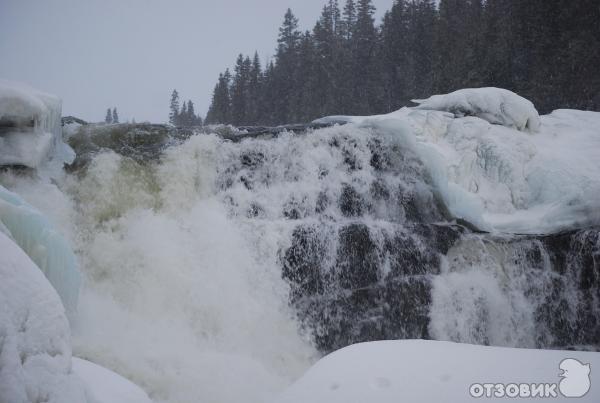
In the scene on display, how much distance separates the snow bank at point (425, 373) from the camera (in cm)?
219

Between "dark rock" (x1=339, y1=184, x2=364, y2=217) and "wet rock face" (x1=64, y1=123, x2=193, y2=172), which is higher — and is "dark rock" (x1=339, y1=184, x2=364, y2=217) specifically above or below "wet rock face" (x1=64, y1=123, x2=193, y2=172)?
below

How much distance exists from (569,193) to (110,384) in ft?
21.3

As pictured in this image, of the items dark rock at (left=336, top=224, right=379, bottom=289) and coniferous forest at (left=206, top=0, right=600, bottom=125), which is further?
coniferous forest at (left=206, top=0, right=600, bottom=125)

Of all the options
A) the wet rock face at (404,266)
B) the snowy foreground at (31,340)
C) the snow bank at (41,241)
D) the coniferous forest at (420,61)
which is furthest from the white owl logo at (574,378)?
the coniferous forest at (420,61)

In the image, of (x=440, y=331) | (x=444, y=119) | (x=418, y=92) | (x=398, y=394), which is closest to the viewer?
(x=398, y=394)

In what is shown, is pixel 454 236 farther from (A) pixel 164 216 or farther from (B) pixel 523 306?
(A) pixel 164 216

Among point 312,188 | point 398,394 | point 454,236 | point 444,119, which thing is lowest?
point 398,394

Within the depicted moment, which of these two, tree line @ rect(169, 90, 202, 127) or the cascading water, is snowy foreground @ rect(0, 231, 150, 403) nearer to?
the cascading water

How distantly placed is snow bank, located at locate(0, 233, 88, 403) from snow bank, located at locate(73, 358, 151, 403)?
0.49 m

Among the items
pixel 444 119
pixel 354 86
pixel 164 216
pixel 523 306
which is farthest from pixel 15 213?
pixel 354 86

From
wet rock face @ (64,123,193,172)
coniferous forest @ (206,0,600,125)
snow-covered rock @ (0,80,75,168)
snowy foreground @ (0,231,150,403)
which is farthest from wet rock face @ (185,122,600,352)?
coniferous forest @ (206,0,600,125)

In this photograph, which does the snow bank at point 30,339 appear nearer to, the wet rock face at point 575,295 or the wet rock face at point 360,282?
the wet rock face at point 360,282

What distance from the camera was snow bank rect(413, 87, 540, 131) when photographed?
7.75 m

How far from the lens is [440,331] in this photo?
18.4 feet
